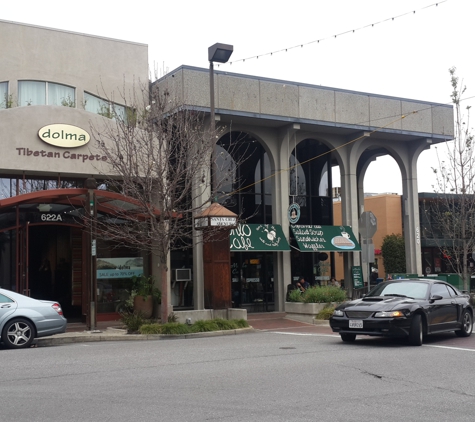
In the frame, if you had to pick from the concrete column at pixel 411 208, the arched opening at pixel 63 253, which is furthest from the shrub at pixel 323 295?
the concrete column at pixel 411 208

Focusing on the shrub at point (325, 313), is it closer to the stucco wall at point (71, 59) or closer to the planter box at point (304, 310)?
the planter box at point (304, 310)

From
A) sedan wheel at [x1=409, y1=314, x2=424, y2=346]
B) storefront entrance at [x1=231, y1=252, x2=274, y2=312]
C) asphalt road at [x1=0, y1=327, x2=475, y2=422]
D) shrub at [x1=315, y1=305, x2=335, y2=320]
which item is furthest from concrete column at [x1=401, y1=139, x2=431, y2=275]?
sedan wheel at [x1=409, y1=314, x2=424, y2=346]

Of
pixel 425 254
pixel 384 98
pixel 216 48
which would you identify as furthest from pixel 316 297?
pixel 425 254

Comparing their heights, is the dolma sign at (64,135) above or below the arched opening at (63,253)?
above

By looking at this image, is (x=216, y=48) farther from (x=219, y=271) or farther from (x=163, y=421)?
(x=163, y=421)

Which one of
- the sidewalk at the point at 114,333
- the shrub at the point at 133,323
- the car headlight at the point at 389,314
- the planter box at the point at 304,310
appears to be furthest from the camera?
the planter box at the point at 304,310

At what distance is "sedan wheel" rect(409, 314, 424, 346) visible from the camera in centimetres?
A: 1351

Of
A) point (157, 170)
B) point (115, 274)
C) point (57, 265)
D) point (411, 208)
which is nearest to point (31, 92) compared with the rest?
point (57, 265)

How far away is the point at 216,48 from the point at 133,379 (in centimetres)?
1217

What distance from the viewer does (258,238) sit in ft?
81.0

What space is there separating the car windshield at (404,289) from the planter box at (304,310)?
5969 millimetres

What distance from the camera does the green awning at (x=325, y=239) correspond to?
25953 millimetres

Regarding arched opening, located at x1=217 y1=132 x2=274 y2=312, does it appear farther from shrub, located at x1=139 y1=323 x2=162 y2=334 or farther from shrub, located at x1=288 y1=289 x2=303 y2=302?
shrub, located at x1=139 y1=323 x2=162 y2=334

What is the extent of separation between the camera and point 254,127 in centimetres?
2553
